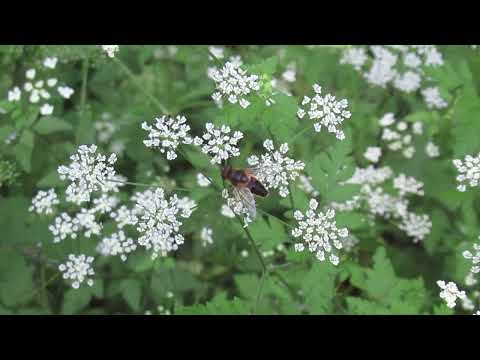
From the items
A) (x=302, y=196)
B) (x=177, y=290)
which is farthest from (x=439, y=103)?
(x=177, y=290)

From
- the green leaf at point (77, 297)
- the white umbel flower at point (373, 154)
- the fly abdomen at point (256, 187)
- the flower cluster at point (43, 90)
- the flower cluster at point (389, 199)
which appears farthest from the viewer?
the white umbel flower at point (373, 154)

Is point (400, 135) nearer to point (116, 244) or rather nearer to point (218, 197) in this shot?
point (218, 197)

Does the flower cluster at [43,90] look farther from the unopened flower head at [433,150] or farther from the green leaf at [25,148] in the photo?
the unopened flower head at [433,150]

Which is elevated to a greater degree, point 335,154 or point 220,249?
point 335,154

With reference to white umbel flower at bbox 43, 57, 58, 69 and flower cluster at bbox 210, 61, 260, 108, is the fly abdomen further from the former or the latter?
white umbel flower at bbox 43, 57, 58, 69

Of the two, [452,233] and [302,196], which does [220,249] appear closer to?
[302,196]

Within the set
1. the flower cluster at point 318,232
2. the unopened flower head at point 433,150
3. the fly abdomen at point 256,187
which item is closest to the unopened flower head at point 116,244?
the fly abdomen at point 256,187

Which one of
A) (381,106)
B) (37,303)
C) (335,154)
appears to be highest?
(381,106)
